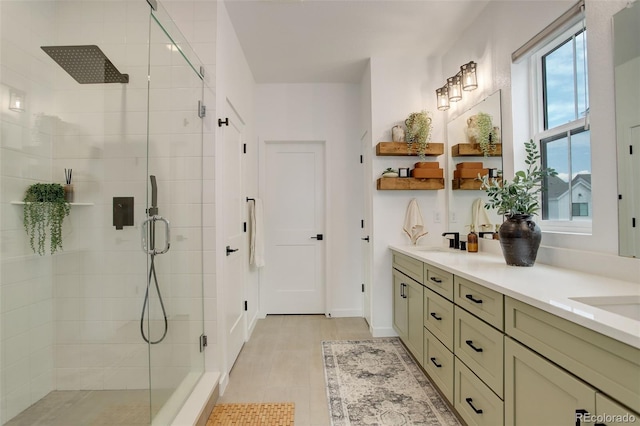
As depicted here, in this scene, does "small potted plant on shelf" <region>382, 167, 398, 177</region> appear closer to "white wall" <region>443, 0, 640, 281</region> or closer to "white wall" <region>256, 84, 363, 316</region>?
"white wall" <region>256, 84, 363, 316</region>

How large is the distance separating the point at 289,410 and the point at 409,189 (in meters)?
2.08

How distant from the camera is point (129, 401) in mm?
1580

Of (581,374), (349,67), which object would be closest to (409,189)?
(349,67)

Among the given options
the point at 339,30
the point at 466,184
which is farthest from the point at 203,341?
the point at 339,30

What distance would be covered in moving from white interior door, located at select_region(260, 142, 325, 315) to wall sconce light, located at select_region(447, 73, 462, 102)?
1.51 meters

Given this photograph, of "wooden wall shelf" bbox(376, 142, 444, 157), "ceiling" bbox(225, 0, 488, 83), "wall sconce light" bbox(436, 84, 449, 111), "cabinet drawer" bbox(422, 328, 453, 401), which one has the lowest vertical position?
"cabinet drawer" bbox(422, 328, 453, 401)

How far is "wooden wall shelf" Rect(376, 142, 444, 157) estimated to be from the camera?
2979mm

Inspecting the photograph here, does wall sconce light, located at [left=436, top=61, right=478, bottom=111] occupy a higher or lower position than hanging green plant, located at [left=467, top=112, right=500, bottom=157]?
higher

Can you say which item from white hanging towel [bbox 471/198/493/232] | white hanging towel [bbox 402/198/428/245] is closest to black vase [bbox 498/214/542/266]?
white hanging towel [bbox 471/198/493/232]

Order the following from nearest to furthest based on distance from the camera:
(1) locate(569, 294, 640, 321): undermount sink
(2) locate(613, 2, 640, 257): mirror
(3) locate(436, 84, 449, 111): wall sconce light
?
(1) locate(569, 294, 640, 321): undermount sink < (2) locate(613, 2, 640, 257): mirror < (3) locate(436, 84, 449, 111): wall sconce light

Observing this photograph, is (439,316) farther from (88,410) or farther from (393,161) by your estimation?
(88,410)

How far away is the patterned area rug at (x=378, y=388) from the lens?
5.96ft

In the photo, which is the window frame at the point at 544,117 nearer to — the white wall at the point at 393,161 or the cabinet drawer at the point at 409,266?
A: the cabinet drawer at the point at 409,266

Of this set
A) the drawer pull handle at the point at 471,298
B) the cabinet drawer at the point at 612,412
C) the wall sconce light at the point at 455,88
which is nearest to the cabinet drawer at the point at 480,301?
the drawer pull handle at the point at 471,298
